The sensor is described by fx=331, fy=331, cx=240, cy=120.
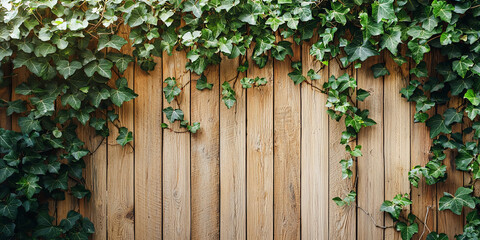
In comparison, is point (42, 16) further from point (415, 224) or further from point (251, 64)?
point (415, 224)

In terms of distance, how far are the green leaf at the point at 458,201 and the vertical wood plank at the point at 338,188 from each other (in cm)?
44

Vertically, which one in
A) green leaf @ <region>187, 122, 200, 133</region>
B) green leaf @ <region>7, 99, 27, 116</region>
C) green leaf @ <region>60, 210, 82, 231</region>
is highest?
green leaf @ <region>7, 99, 27, 116</region>

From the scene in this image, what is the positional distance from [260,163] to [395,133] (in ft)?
2.45

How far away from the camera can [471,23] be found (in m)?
1.64

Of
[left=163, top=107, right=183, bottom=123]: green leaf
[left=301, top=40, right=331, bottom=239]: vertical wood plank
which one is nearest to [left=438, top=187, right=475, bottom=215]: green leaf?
[left=301, top=40, right=331, bottom=239]: vertical wood plank

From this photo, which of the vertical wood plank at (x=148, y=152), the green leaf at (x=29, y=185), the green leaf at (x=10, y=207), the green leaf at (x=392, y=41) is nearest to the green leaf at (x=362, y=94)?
the green leaf at (x=392, y=41)

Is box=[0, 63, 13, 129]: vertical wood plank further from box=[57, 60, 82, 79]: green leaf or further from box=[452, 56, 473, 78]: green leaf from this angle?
box=[452, 56, 473, 78]: green leaf

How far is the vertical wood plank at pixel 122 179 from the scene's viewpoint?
1795 millimetres

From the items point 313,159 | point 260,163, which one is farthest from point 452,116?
point 260,163

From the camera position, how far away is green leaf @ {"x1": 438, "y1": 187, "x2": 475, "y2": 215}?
1668 mm

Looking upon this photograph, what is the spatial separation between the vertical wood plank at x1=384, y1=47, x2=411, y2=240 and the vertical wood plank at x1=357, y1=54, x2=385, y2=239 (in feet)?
0.10

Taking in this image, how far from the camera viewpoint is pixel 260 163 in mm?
1810

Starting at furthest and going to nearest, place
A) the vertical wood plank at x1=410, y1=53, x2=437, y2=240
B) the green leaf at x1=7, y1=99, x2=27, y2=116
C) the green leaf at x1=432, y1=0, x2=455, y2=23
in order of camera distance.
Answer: the vertical wood plank at x1=410, y1=53, x2=437, y2=240 < the green leaf at x1=7, y1=99, x2=27, y2=116 < the green leaf at x1=432, y1=0, x2=455, y2=23

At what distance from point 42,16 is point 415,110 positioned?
201 centimetres
